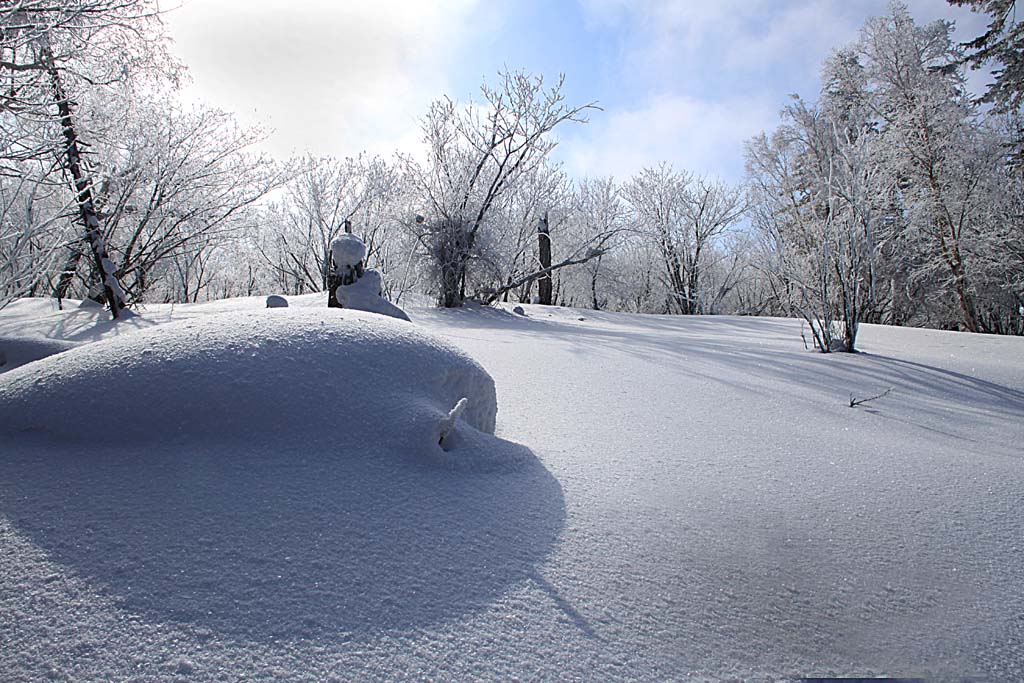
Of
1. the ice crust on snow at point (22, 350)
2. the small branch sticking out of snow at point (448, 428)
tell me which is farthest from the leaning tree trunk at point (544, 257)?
the small branch sticking out of snow at point (448, 428)

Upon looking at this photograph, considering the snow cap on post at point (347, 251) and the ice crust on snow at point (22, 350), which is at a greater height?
the snow cap on post at point (347, 251)

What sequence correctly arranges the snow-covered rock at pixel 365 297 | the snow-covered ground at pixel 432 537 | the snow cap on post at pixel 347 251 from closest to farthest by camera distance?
the snow-covered ground at pixel 432 537 → the snow-covered rock at pixel 365 297 → the snow cap on post at pixel 347 251

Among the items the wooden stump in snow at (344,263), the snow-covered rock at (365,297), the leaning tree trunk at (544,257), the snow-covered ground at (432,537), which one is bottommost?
the snow-covered ground at (432,537)

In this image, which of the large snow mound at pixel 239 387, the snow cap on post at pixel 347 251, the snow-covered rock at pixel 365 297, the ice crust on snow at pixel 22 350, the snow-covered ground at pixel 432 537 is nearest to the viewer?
the snow-covered ground at pixel 432 537

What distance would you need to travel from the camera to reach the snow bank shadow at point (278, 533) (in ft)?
3.30

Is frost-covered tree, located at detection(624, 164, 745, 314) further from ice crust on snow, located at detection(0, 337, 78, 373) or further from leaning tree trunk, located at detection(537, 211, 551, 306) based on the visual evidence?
ice crust on snow, located at detection(0, 337, 78, 373)

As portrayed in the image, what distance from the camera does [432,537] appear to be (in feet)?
4.14

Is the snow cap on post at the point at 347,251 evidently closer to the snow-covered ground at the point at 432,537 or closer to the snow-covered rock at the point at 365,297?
the snow-covered rock at the point at 365,297

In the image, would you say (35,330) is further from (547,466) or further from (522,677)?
(522,677)

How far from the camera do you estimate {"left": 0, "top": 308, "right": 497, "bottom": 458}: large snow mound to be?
4.88ft

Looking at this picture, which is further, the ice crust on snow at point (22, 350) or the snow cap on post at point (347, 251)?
the snow cap on post at point (347, 251)

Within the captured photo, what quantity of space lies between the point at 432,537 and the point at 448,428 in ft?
1.46

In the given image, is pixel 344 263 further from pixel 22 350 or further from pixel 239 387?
pixel 239 387

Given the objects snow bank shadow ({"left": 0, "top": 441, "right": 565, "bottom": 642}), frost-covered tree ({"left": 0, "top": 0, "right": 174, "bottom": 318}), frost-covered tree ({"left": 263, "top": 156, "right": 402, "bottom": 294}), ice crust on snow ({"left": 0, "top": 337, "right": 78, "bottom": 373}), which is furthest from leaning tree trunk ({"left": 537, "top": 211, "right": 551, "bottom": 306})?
snow bank shadow ({"left": 0, "top": 441, "right": 565, "bottom": 642})
